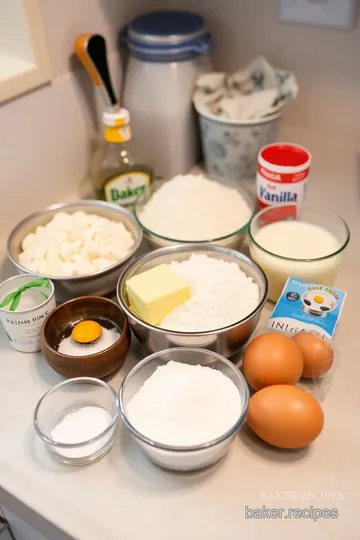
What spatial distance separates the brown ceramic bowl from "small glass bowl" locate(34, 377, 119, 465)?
17mm

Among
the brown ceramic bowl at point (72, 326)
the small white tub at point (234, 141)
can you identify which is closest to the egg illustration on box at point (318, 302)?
the brown ceramic bowl at point (72, 326)

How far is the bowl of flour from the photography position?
0.87 m

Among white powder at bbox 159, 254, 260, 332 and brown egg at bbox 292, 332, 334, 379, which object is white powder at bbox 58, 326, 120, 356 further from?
brown egg at bbox 292, 332, 334, 379

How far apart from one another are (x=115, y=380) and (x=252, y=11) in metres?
0.79

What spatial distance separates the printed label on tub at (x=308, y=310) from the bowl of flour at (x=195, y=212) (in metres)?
0.16

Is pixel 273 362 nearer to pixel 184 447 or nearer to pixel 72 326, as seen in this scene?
pixel 184 447

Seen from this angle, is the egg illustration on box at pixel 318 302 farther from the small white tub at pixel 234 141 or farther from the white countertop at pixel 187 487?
the small white tub at pixel 234 141

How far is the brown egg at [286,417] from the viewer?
0.59m

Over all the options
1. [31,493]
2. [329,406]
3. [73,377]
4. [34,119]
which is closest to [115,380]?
Result: [73,377]

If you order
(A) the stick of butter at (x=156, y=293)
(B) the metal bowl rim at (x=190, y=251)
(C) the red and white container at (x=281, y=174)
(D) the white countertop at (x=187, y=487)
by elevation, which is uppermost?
(C) the red and white container at (x=281, y=174)

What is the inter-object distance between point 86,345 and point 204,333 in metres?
0.17

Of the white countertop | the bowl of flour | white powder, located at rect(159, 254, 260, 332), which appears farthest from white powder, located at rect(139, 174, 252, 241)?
the white countertop

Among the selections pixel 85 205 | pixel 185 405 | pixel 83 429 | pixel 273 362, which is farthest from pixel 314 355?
pixel 85 205

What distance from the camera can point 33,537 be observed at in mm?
696
